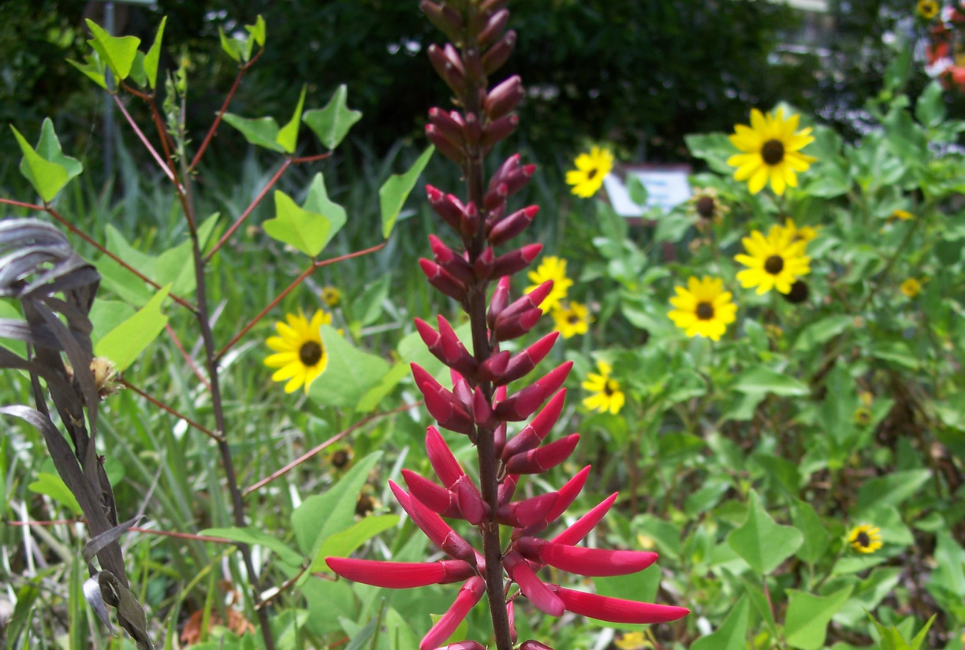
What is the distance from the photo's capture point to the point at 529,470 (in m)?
0.46

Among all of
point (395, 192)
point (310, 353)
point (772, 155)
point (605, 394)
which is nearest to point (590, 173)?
point (772, 155)

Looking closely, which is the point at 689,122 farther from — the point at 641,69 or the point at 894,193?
the point at 894,193

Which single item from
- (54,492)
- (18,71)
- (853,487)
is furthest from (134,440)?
(18,71)

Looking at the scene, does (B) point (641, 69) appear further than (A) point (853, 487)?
Yes

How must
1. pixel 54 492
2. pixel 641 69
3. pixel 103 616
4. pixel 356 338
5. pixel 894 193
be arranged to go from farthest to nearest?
pixel 641 69
pixel 894 193
pixel 356 338
pixel 54 492
pixel 103 616

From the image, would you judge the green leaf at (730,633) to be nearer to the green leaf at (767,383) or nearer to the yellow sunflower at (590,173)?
the green leaf at (767,383)

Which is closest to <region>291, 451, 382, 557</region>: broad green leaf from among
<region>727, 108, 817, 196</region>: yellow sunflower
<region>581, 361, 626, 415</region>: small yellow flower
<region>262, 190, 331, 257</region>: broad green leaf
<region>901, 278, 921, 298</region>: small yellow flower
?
<region>262, 190, 331, 257</region>: broad green leaf

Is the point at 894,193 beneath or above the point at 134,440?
above

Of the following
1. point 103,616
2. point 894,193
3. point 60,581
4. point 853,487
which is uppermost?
point 103,616

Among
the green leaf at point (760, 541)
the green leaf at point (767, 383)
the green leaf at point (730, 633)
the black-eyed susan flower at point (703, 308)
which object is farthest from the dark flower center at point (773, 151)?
the green leaf at point (730, 633)

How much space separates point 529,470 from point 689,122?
444 cm

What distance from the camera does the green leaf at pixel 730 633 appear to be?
707 millimetres

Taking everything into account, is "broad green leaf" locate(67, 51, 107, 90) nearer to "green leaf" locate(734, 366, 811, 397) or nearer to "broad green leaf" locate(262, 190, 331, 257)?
"broad green leaf" locate(262, 190, 331, 257)

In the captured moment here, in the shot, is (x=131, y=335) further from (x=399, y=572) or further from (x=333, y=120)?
(x=333, y=120)
